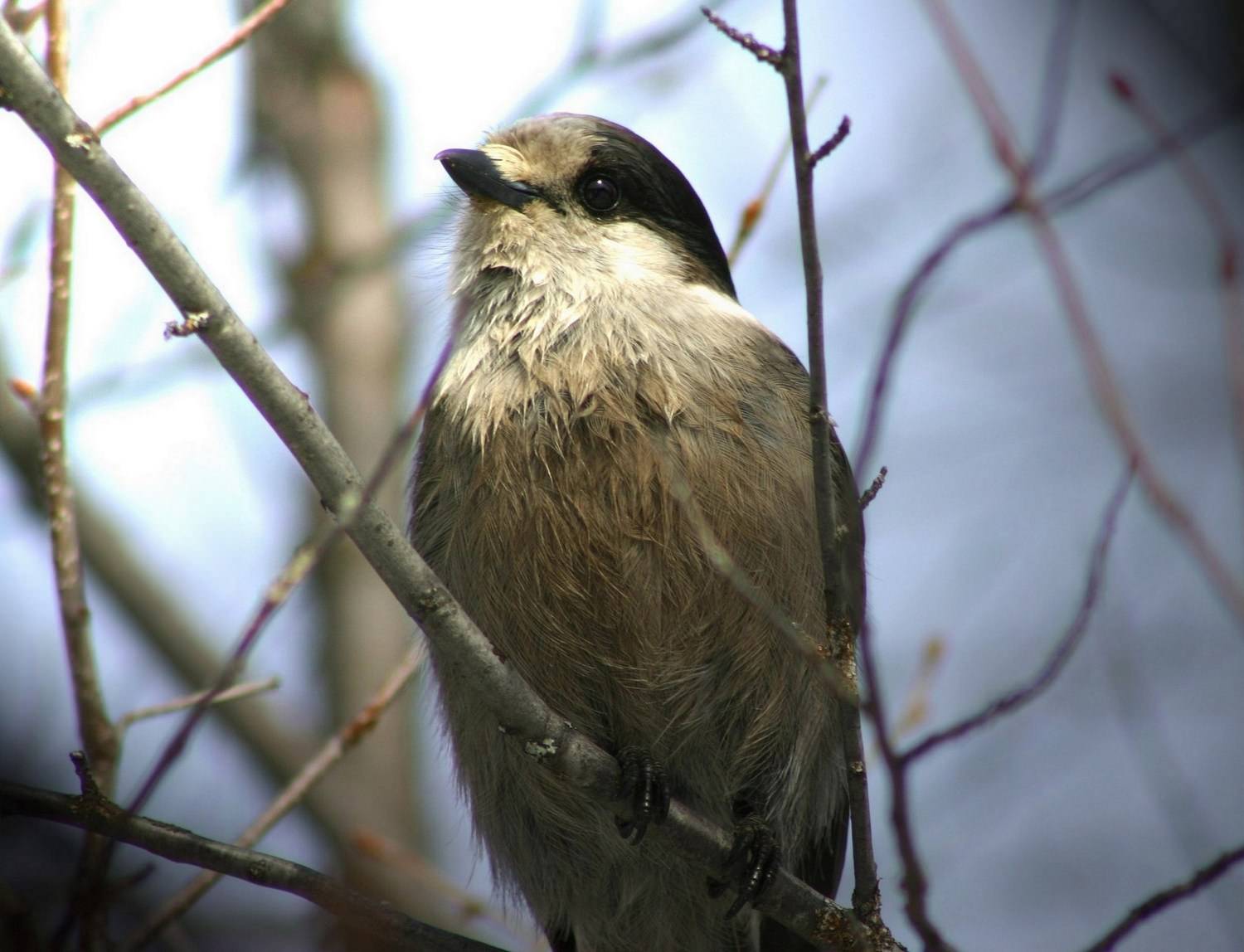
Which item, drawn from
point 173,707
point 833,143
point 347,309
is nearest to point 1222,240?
point 833,143

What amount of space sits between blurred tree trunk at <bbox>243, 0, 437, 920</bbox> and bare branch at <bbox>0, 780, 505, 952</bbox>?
157 inches

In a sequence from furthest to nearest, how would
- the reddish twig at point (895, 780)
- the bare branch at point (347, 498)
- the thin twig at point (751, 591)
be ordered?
1. the thin twig at point (751, 591)
2. the bare branch at point (347, 498)
3. the reddish twig at point (895, 780)

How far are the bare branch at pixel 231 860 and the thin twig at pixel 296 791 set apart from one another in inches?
13.2

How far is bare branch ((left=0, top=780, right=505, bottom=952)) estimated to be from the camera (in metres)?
2.28

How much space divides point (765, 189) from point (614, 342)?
823mm

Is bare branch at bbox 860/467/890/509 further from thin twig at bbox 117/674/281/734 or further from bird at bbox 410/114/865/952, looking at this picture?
thin twig at bbox 117/674/281/734

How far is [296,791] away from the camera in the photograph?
3.20 meters

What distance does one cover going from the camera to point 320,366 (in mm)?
A: 7930

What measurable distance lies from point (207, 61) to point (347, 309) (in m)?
5.11

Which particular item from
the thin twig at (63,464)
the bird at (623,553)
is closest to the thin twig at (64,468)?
the thin twig at (63,464)

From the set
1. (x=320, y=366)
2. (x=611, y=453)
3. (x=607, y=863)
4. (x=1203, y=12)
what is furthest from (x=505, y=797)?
(x=320, y=366)

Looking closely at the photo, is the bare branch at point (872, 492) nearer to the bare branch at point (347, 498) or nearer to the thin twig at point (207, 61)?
the bare branch at point (347, 498)

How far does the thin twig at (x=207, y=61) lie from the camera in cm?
288

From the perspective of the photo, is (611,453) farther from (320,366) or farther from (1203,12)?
(320,366)
